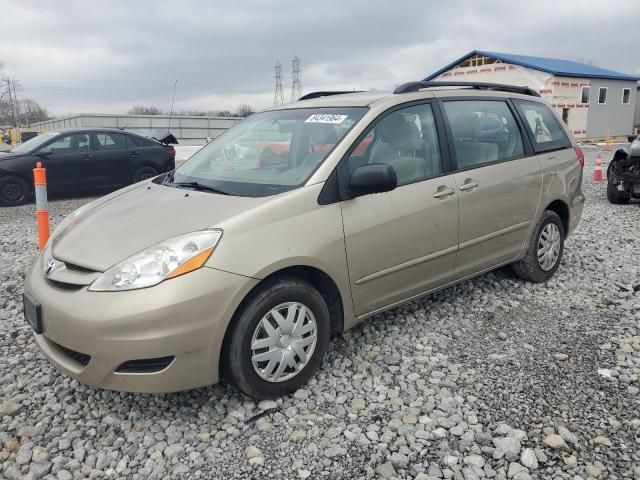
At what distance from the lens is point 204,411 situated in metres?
3.00

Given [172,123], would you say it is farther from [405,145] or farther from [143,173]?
[405,145]

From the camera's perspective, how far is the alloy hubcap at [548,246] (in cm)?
484

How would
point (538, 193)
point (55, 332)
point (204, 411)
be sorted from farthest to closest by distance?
point (538, 193), point (204, 411), point (55, 332)

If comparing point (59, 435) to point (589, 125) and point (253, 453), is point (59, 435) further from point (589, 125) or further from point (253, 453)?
point (589, 125)

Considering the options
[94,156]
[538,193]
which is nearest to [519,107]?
[538,193]

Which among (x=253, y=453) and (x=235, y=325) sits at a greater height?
(x=235, y=325)

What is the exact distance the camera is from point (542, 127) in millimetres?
4887

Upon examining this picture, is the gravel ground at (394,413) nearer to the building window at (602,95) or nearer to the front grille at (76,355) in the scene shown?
the front grille at (76,355)

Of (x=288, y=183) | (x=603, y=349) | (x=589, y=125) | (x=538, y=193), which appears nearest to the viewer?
(x=288, y=183)

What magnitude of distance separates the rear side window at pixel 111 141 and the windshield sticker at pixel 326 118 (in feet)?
28.3

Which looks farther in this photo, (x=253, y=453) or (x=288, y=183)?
(x=288, y=183)

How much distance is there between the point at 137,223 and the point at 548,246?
12.0ft

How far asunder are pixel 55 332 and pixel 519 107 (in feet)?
13.3

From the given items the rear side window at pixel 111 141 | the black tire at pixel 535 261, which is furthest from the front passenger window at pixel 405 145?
A: the rear side window at pixel 111 141
